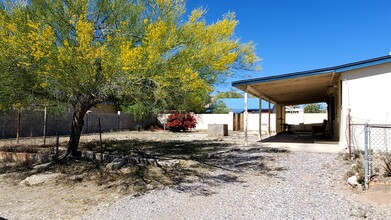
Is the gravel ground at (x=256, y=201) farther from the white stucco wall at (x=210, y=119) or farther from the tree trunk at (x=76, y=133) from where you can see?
the white stucco wall at (x=210, y=119)

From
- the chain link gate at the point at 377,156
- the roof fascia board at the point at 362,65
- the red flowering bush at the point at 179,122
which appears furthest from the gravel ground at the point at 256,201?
the red flowering bush at the point at 179,122

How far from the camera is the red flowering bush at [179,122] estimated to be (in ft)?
104

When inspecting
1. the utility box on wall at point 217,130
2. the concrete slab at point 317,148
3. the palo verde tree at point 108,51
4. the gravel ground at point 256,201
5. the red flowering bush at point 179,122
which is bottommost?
the gravel ground at point 256,201

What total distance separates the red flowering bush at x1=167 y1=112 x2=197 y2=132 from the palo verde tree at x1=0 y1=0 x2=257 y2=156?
21.2 metres

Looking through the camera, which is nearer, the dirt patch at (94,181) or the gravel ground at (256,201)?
the gravel ground at (256,201)

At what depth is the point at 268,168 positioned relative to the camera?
960 centimetres

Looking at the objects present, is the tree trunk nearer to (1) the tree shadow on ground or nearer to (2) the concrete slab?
(1) the tree shadow on ground

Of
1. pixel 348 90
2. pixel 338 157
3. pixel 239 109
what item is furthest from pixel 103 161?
pixel 239 109

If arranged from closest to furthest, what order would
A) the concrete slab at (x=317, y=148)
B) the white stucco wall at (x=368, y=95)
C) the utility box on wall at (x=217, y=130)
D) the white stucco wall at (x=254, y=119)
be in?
the white stucco wall at (x=368, y=95), the concrete slab at (x=317, y=148), the utility box on wall at (x=217, y=130), the white stucco wall at (x=254, y=119)

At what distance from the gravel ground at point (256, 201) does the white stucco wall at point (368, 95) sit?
4.46 metres

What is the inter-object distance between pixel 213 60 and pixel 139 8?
2.52 m

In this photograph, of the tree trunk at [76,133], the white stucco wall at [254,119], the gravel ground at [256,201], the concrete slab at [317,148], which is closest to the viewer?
the gravel ground at [256,201]

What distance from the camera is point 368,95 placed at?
39.8 ft

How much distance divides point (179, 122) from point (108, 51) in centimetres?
2435
